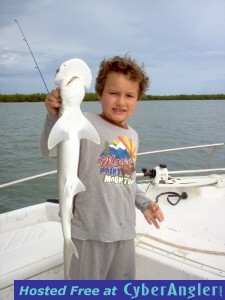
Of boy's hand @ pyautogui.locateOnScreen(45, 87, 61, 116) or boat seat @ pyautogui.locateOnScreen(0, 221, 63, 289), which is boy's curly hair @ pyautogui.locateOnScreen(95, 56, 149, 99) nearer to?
boy's hand @ pyautogui.locateOnScreen(45, 87, 61, 116)

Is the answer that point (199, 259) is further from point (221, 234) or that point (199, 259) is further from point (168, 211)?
point (168, 211)

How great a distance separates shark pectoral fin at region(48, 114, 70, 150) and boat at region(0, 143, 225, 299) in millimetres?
1491

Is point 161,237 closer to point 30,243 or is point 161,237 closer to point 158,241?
point 158,241

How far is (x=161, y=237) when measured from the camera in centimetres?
370

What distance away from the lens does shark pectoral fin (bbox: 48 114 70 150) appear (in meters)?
1.71

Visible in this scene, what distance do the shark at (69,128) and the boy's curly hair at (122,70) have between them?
64cm

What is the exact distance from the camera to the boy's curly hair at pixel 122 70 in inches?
93.1

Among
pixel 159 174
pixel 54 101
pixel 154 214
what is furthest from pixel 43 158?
pixel 54 101

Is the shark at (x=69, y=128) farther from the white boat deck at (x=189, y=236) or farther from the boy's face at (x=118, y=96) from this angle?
the white boat deck at (x=189, y=236)

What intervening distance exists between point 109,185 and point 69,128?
2.11 ft

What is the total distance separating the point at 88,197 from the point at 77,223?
18 centimetres

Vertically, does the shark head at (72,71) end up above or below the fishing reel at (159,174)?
above

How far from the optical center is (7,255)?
10.2ft

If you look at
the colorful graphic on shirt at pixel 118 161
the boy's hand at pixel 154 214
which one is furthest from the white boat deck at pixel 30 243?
the colorful graphic on shirt at pixel 118 161
